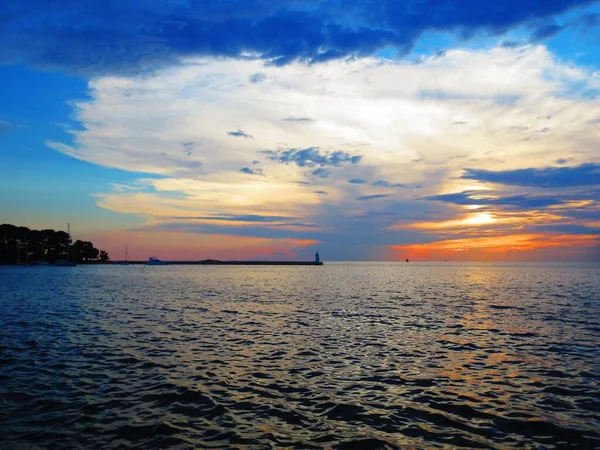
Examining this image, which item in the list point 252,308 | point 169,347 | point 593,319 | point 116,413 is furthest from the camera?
point 252,308

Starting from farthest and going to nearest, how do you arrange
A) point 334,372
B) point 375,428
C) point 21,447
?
point 334,372 → point 375,428 → point 21,447

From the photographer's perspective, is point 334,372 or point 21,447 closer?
point 21,447

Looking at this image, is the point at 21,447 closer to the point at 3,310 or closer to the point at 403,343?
the point at 403,343

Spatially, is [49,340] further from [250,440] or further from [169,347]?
[250,440]

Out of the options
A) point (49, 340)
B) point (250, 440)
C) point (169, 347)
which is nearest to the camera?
point (250, 440)

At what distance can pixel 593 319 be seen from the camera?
148 feet

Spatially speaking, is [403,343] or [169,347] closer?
[169,347]

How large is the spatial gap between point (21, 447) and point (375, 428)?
11.8 meters

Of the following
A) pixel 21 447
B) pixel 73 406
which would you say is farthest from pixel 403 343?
pixel 21 447

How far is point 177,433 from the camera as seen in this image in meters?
15.0

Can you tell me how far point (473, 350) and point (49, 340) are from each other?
30903 mm

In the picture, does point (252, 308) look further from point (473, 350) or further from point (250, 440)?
point (250, 440)

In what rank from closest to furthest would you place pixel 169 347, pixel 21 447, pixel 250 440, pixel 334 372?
pixel 21 447 < pixel 250 440 < pixel 334 372 < pixel 169 347

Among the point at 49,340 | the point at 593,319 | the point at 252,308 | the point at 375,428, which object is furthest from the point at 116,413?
the point at 593,319
